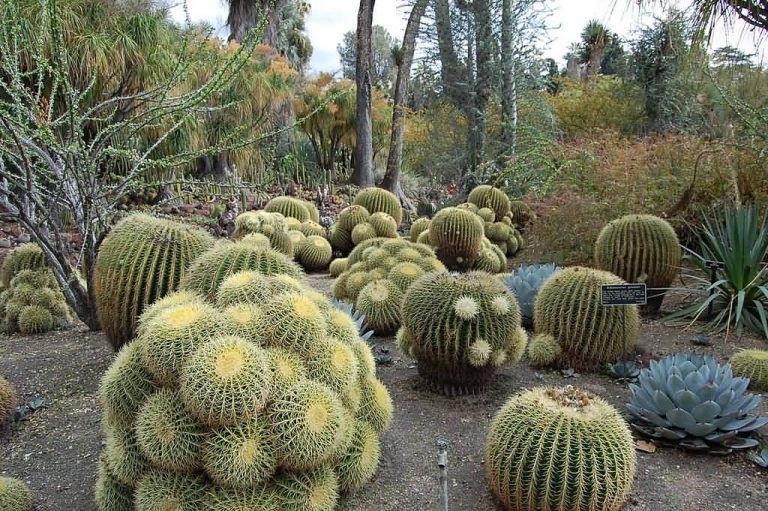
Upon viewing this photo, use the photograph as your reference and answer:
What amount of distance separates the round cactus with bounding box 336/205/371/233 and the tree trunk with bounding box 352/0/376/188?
5159mm

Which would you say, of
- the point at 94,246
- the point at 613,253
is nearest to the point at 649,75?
the point at 613,253

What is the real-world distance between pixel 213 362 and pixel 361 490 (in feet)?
3.26

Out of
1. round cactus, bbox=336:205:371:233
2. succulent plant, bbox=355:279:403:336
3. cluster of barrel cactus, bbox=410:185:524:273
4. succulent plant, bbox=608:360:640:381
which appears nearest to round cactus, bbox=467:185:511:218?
cluster of barrel cactus, bbox=410:185:524:273

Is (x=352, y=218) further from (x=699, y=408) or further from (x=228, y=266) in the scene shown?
(x=699, y=408)

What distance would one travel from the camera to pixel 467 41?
1043 cm

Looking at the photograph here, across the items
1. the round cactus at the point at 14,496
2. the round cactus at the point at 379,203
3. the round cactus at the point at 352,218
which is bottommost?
the round cactus at the point at 14,496

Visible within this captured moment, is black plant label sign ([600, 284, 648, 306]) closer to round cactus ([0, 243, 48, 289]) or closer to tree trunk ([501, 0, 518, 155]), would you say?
round cactus ([0, 243, 48, 289])

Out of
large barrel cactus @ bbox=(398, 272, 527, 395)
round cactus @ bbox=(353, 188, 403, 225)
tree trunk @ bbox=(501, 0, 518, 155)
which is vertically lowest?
large barrel cactus @ bbox=(398, 272, 527, 395)

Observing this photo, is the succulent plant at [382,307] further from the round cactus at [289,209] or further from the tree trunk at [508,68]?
the tree trunk at [508,68]

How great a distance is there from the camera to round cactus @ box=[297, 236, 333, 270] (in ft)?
26.1

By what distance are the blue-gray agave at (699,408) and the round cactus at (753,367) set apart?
656mm

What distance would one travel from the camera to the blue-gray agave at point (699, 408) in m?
2.72

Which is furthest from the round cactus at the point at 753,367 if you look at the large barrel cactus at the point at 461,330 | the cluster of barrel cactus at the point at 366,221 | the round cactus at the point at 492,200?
the cluster of barrel cactus at the point at 366,221

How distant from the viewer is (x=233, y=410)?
1854 mm
